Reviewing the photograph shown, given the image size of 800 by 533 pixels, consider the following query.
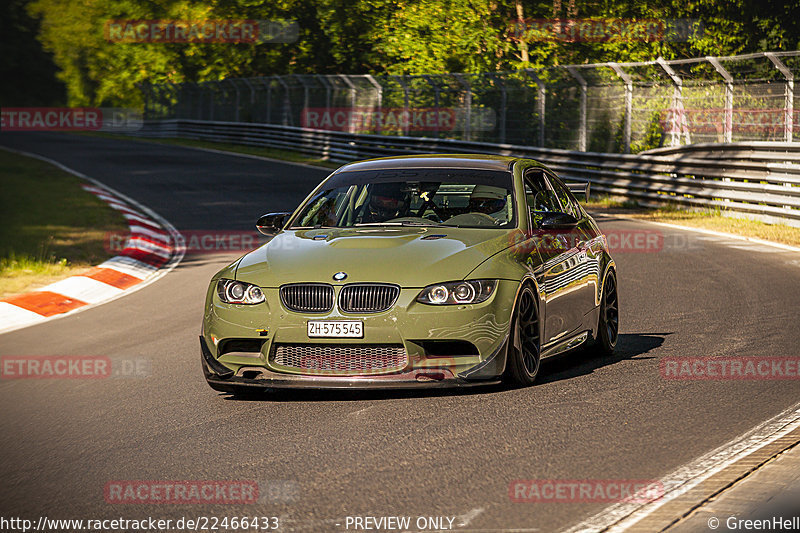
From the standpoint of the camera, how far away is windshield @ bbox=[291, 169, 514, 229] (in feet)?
27.1

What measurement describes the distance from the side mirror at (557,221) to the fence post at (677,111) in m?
16.4

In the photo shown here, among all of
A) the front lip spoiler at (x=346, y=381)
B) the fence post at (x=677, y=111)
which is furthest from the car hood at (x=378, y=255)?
the fence post at (x=677, y=111)

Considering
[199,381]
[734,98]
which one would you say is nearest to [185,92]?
[734,98]

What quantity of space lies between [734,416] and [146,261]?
10.7 m

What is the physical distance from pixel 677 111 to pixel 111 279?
1394 centimetres

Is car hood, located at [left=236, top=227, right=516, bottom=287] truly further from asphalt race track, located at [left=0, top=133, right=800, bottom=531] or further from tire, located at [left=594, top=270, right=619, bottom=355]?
tire, located at [left=594, top=270, right=619, bottom=355]

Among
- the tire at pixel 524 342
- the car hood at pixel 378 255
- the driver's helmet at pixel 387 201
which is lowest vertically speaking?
the tire at pixel 524 342

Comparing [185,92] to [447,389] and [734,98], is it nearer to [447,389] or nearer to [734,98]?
[734,98]

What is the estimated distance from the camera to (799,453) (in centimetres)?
584
